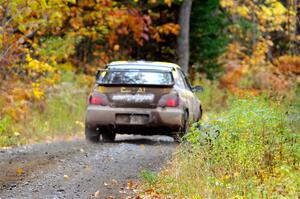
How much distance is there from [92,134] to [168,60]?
13987 mm

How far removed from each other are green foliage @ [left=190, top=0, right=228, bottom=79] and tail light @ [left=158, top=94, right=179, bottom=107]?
1353 cm

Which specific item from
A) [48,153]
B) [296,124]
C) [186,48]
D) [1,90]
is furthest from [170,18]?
[296,124]

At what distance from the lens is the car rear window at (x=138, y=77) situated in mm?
15016

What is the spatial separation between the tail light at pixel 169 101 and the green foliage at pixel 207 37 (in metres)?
13.5

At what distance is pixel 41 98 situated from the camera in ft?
66.6

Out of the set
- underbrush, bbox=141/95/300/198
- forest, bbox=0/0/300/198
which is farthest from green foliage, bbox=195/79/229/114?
underbrush, bbox=141/95/300/198

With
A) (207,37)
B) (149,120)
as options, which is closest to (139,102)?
(149,120)

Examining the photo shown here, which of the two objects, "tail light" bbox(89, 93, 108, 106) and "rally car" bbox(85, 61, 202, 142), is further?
"tail light" bbox(89, 93, 108, 106)

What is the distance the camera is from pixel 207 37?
2861cm

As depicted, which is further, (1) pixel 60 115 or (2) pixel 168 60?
(2) pixel 168 60

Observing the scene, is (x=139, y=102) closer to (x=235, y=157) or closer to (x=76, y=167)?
(x=76, y=167)

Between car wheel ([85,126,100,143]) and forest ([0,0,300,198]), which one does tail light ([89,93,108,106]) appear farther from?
forest ([0,0,300,198])

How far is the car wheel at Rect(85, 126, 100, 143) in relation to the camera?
15.4m

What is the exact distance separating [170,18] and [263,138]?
19447 mm
